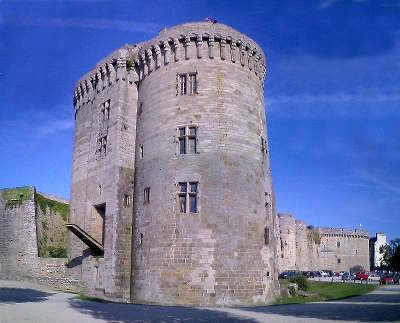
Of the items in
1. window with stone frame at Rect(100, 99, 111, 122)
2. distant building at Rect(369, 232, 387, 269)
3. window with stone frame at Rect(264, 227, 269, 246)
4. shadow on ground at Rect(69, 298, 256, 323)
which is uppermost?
window with stone frame at Rect(100, 99, 111, 122)

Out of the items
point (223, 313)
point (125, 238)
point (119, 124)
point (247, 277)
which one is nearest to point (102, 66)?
point (119, 124)

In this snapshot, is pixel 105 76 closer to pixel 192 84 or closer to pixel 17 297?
pixel 192 84

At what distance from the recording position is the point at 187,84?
25.6 m

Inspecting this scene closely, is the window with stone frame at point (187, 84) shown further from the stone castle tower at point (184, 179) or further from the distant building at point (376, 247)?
the distant building at point (376, 247)

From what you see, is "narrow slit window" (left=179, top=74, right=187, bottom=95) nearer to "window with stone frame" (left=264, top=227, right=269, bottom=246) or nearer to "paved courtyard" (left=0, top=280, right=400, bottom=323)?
"window with stone frame" (left=264, top=227, right=269, bottom=246)

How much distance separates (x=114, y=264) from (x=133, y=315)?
30.6 ft

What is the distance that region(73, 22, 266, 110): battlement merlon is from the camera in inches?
1014

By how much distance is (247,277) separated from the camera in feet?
76.6

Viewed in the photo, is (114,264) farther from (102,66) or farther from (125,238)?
(102,66)

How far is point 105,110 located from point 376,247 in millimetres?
100910

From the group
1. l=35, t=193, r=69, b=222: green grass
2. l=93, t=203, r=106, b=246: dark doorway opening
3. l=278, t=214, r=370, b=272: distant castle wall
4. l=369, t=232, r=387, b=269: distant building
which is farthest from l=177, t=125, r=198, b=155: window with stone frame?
l=369, t=232, r=387, b=269: distant building

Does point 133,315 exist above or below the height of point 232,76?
below

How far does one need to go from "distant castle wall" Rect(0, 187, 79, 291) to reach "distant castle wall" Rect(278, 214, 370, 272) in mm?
39374

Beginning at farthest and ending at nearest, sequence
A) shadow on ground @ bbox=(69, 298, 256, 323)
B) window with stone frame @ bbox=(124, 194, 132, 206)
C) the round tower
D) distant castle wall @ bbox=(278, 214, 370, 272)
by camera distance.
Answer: distant castle wall @ bbox=(278, 214, 370, 272) < window with stone frame @ bbox=(124, 194, 132, 206) < the round tower < shadow on ground @ bbox=(69, 298, 256, 323)
